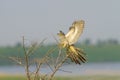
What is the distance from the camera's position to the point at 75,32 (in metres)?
2.61

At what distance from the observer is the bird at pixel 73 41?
2568 mm

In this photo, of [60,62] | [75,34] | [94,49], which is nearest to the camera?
[75,34]

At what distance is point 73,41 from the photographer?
2.60m

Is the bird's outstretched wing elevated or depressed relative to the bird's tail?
elevated

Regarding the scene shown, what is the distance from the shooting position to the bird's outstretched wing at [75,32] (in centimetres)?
259

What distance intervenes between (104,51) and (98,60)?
387 inches

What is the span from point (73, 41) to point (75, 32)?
5 cm

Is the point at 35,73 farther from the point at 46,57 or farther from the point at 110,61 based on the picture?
the point at 110,61

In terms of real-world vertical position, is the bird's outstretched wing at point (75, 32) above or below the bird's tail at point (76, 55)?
above

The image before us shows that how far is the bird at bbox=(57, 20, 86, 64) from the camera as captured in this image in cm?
257

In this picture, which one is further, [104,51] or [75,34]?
[104,51]

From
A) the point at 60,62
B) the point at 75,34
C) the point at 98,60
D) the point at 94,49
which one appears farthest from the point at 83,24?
the point at 98,60

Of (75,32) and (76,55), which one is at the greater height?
(75,32)

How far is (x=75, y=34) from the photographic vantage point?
2.60m
